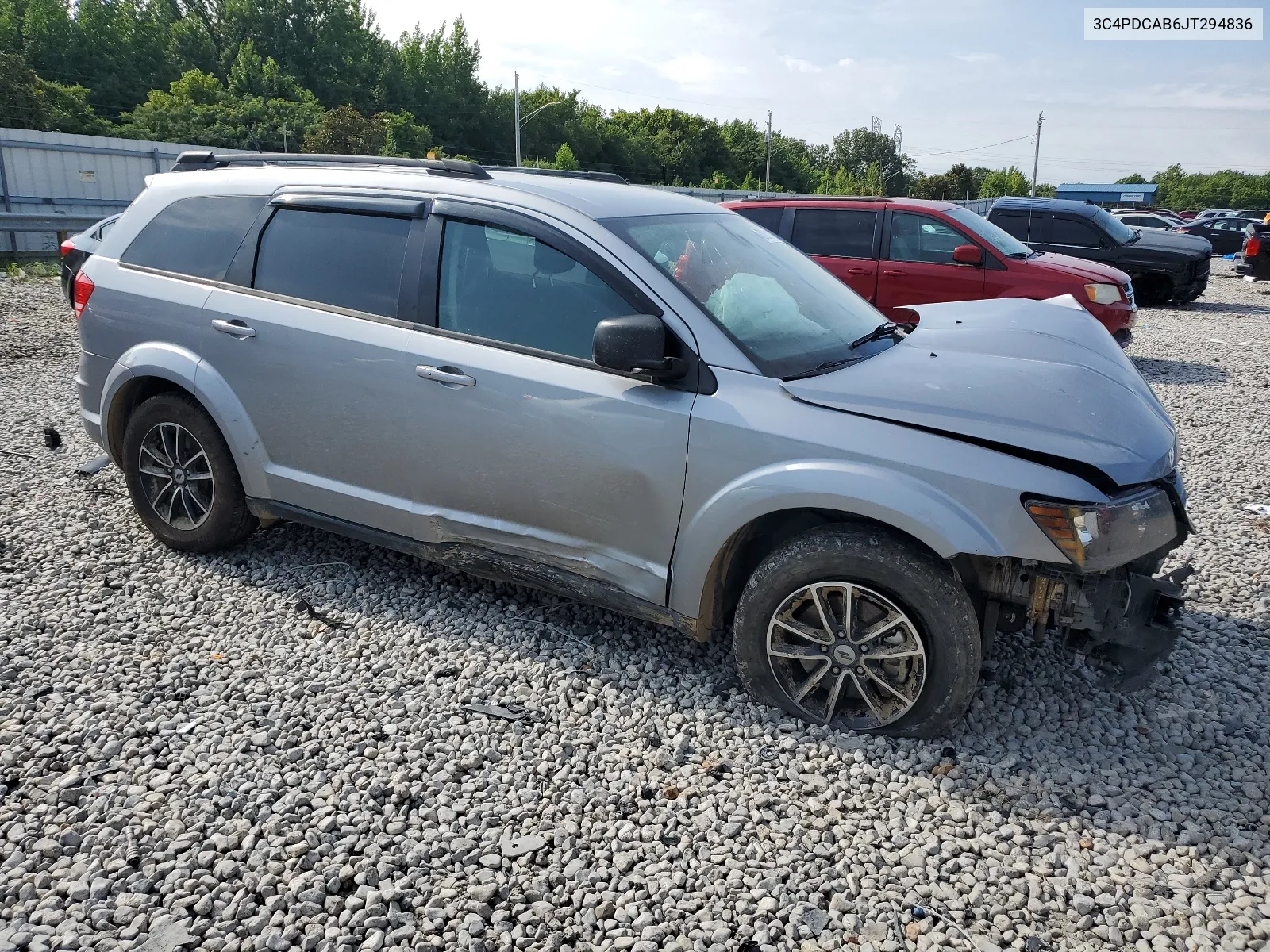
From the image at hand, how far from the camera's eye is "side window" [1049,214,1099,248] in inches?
580

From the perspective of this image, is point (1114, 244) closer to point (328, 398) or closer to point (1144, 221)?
point (328, 398)

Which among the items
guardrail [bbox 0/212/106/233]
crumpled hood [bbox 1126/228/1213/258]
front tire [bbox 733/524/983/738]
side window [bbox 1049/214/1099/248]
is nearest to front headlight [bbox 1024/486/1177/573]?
front tire [bbox 733/524/983/738]

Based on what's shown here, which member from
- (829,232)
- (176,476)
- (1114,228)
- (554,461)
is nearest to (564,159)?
(1114,228)

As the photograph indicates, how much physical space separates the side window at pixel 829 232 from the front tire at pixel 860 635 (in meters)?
7.38

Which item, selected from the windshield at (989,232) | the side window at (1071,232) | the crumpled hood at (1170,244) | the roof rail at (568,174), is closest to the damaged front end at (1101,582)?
the roof rail at (568,174)

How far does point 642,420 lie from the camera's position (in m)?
3.38

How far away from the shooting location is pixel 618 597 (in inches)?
142

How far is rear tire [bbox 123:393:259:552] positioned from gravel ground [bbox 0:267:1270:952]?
0.69 feet

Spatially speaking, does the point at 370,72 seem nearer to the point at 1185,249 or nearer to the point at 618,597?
the point at 1185,249

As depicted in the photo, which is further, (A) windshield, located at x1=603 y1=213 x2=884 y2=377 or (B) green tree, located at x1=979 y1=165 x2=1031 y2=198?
(B) green tree, located at x1=979 y1=165 x2=1031 y2=198

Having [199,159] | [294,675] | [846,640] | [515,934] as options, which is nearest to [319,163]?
[199,159]

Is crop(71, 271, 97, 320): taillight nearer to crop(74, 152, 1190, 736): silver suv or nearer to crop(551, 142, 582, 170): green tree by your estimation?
crop(74, 152, 1190, 736): silver suv

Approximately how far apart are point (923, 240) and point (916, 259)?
0.76 feet

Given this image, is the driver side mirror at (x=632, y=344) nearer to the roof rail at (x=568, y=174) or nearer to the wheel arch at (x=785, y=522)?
the wheel arch at (x=785, y=522)
